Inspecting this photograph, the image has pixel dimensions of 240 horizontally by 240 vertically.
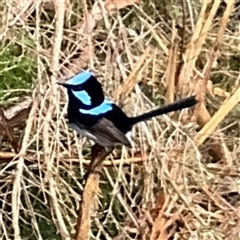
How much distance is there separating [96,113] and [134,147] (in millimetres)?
414

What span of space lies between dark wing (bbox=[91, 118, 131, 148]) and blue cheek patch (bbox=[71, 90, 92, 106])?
0.06 m

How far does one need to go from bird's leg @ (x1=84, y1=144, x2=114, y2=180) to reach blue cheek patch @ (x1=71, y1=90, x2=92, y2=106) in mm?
89

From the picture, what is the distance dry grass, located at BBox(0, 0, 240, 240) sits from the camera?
1.34m

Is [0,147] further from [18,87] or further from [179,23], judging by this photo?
[179,23]

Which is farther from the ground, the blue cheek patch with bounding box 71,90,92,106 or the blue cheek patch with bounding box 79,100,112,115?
the blue cheek patch with bounding box 71,90,92,106

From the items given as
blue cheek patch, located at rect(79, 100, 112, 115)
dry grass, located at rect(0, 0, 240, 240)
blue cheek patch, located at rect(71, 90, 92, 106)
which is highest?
blue cheek patch, located at rect(71, 90, 92, 106)

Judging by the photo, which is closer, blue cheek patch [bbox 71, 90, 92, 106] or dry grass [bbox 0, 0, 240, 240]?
blue cheek patch [bbox 71, 90, 92, 106]

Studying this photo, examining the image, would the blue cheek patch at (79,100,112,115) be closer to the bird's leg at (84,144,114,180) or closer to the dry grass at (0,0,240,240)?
the bird's leg at (84,144,114,180)

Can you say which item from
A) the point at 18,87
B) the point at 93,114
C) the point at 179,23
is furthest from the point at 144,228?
the point at 179,23

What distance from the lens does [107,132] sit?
3.54 ft

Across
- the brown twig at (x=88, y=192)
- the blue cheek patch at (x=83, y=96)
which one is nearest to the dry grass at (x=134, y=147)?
the brown twig at (x=88, y=192)

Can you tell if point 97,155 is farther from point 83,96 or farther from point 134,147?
point 134,147

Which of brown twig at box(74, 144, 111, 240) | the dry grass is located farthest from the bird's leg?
the dry grass

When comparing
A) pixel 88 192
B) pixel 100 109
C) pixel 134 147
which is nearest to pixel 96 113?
pixel 100 109
